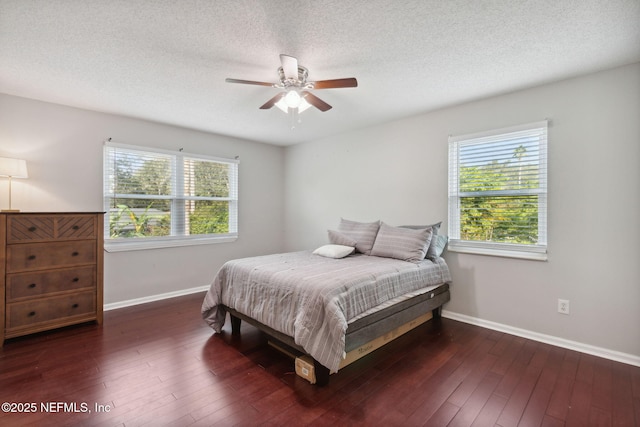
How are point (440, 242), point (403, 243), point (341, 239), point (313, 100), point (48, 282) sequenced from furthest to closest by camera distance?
1. point (341, 239)
2. point (440, 242)
3. point (403, 243)
4. point (48, 282)
5. point (313, 100)

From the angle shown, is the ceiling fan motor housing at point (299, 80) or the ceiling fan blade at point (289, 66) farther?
the ceiling fan motor housing at point (299, 80)

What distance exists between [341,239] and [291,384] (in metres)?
1.91

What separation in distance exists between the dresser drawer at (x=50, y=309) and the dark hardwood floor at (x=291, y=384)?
0.53ft

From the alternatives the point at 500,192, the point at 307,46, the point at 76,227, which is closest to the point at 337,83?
the point at 307,46

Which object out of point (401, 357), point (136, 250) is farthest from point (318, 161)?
point (401, 357)

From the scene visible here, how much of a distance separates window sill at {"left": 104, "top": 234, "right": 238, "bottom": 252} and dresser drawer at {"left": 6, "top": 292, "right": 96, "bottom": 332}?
0.71 metres

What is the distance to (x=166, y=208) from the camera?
4035 mm

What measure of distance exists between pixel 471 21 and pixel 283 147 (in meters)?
3.96

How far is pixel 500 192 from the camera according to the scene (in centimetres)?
297

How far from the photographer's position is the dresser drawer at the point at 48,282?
2.63 meters

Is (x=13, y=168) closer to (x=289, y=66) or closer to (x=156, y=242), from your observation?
(x=156, y=242)

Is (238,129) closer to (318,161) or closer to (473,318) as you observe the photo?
(318,161)

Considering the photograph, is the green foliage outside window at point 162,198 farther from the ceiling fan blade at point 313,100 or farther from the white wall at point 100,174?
the ceiling fan blade at point 313,100

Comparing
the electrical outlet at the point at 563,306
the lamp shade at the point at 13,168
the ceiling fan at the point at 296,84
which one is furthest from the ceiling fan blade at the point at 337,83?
the lamp shade at the point at 13,168
